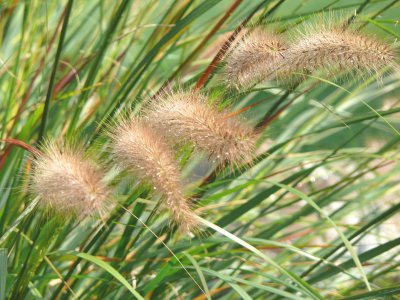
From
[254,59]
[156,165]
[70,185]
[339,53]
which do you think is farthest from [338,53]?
[70,185]

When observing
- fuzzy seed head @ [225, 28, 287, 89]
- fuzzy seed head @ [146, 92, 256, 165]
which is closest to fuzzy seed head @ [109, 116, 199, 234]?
fuzzy seed head @ [146, 92, 256, 165]

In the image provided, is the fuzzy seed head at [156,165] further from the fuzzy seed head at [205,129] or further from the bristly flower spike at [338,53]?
the bristly flower spike at [338,53]

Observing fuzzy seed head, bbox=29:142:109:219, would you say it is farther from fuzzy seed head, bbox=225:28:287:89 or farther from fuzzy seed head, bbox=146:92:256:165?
fuzzy seed head, bbox=225:28:287:89

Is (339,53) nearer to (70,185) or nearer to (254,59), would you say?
(254,59)


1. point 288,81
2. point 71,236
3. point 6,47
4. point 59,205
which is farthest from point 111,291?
point 6,47

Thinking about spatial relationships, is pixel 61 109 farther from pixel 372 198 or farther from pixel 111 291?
pixel 372 198

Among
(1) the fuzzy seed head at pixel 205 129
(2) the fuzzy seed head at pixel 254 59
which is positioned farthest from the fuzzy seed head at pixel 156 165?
(2) the fuzzy seed head at pixel 254 59
